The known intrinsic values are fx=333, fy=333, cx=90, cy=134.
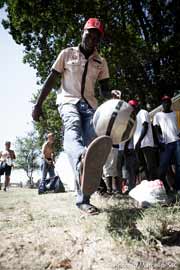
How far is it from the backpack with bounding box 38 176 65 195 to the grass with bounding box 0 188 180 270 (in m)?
6.00

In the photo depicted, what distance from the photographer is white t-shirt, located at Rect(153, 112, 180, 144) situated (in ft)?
21.4

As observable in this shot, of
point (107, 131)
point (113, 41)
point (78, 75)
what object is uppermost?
point (113, 41)

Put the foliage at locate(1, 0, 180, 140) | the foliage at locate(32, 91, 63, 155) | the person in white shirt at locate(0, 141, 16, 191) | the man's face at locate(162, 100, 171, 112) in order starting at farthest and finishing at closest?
the foliage at locate(32, 91, 63, 155)
the foliage at locate(1, 0, 180, 140)
the person in white shirt at locate(0, 141, 16, 191)
the man's face at locate(162, 100, 171, 112)

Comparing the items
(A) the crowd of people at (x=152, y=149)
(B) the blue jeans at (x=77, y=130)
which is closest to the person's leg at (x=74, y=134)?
(B) the blue jeans at (x=77, y=130)

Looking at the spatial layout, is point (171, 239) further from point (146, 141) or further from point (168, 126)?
point (168, 126)

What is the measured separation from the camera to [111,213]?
10.5ft

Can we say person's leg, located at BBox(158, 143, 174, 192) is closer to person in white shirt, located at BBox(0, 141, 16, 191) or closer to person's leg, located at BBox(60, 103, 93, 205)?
person's leg, located at BBox(60, 103, 93, 205)

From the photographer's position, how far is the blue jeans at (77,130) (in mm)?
3435

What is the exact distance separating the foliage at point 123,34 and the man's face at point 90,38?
40.4 feet

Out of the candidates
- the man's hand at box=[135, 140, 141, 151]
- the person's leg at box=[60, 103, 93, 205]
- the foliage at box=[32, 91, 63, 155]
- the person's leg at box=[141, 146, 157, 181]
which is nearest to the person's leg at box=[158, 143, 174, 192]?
the person's leg at box=[141, 146, 157, 181]

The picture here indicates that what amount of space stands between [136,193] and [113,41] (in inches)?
523

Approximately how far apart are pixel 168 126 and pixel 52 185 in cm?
411

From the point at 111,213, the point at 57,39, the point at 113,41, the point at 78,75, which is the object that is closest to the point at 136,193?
the point at 111,213

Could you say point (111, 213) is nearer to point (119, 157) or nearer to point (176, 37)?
point (119, 157)
